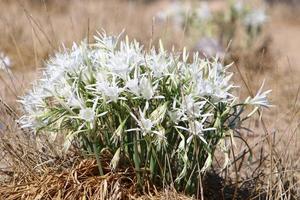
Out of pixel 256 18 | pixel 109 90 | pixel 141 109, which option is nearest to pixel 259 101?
pixel 141 109

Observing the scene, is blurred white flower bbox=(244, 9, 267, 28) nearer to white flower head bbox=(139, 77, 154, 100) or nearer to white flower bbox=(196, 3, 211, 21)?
white flower bbox=(196, 3, 211, 21)

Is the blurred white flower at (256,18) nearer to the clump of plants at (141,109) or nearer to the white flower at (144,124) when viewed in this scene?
the clump of plants at (141,109)

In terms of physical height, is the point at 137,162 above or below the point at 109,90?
below

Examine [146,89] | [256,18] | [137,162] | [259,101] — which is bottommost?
[256,18]

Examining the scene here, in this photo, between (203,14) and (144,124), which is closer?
(144,124)

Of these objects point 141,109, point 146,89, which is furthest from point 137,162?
point 146,89

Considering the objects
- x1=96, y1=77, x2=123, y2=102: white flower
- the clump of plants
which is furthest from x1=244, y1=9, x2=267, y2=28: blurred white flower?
x1=96, y1=77, x2=123, y2=102: white flower

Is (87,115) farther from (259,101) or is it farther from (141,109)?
(259,101)

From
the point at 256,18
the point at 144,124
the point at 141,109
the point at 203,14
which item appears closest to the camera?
the point at 144,124

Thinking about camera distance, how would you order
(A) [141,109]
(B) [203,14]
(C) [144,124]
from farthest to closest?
(B) [203,14] < (A) [141,109] < (C) [144,124]
